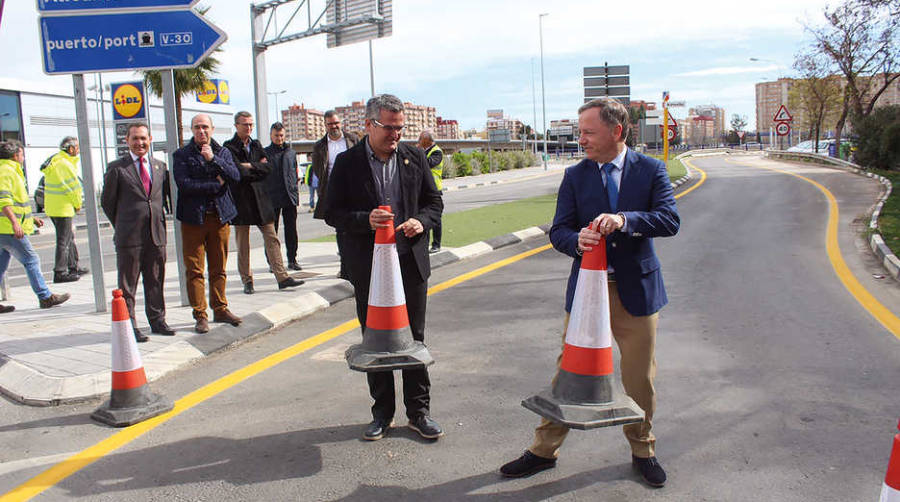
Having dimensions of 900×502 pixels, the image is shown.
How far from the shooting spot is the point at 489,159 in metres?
49.2

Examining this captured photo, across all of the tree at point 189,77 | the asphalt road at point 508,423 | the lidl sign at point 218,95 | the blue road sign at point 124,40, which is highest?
the lidl sign at point 218,95

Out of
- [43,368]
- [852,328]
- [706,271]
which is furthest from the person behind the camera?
[706,271]

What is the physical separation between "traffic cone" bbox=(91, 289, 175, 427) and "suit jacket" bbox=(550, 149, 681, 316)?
283cm

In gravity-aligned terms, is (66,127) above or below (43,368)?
above

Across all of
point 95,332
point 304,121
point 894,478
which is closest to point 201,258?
point 95,332

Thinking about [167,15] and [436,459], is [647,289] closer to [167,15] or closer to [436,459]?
[436,459]

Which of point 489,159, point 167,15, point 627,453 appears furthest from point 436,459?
point 489,159

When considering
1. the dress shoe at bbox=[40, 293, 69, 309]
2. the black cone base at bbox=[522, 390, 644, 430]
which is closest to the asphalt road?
the black cone base at bbox=[522, 390, 644, 430]

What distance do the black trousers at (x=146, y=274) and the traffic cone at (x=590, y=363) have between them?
424 centimetres

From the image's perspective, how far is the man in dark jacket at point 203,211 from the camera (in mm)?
6410

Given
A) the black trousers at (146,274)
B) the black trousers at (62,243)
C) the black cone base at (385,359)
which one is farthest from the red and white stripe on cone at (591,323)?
the black trousers at (62,243)

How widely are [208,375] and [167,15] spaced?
381 centimetres

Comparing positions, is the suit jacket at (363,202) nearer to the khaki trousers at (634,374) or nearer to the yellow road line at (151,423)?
the khaki trousers at (634,374)

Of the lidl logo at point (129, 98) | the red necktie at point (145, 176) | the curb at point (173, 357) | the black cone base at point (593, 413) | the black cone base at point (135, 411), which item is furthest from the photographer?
the lidl logo at point (129, 98)
